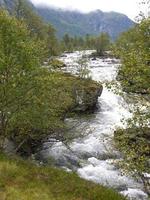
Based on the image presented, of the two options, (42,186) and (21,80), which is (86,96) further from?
(42,186)

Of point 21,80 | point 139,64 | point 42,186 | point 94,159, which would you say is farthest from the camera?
point 94,159

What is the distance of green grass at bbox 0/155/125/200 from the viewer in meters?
18.5

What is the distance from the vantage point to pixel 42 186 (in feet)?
64.1

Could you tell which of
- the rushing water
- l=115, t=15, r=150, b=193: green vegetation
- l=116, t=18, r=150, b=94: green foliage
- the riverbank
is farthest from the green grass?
the rushing water

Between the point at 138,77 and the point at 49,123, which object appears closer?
the point at 138,77

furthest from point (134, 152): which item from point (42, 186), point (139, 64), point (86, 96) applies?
point (86, 96)

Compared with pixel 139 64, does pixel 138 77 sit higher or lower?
lower

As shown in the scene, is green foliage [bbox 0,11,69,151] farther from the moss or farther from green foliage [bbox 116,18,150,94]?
green foliage [bbox 116,18,150,94]

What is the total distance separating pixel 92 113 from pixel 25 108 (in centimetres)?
2845

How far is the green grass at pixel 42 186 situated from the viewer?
18.5 meters

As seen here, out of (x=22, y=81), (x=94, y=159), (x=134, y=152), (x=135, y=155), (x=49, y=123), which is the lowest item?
(x=94, y=159)

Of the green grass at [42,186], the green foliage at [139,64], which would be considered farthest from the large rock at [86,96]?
the green foliage at [139,64]

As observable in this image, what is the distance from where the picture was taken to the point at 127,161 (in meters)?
18.6

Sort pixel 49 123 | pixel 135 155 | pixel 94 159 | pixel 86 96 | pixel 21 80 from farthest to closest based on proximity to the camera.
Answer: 1. pixel 86 96
2. pixel 94 159
3. pixel 49 123
4. pixel 21 80
5. pixel 135 155
